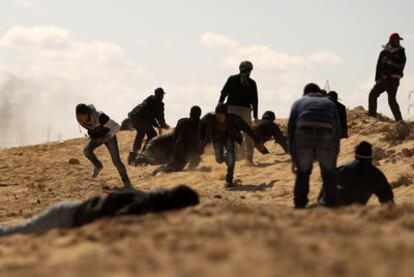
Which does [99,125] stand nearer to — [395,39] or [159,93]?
[159,93]

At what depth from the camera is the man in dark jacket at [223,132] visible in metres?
14.4

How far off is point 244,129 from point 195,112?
223 centimetres

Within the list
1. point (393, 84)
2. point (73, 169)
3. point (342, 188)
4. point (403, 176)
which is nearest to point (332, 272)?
point (342, 188)

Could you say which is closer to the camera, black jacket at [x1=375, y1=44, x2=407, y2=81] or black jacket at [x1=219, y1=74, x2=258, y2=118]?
black jacket at [x1=219, y1=74, x2=258, y2=118]

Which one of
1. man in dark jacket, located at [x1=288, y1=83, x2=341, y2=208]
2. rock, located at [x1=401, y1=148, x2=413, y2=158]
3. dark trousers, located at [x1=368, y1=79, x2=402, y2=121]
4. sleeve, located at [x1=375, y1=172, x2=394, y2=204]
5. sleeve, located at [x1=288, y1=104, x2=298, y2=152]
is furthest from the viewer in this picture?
dark trousers, located at [x1=368, y1=79, x2=402, y2=121]

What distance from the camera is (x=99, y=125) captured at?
14.2m

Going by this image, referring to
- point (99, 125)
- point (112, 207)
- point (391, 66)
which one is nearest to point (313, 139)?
point (112, 207)

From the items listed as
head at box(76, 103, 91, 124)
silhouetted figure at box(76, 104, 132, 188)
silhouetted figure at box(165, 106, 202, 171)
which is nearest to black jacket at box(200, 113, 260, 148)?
silhouetted figure at box(76, 104, 132, 188)

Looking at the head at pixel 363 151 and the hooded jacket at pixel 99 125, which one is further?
the hooded jacket at pixel 99 125

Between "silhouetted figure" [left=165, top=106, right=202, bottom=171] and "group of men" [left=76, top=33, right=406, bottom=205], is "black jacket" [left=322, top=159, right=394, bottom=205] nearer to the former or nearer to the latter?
"group of men" [left=76, top=33, right=406, bottom=205]

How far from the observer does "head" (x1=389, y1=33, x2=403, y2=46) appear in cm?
1742

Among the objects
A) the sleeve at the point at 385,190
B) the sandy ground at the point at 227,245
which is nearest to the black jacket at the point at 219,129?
the sleeve at the point at 385,190

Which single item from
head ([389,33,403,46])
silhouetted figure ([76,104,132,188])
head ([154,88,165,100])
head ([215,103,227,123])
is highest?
head ([389,33,403,46])

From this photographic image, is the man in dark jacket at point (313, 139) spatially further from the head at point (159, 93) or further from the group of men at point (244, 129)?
the head at point (159, 93)
